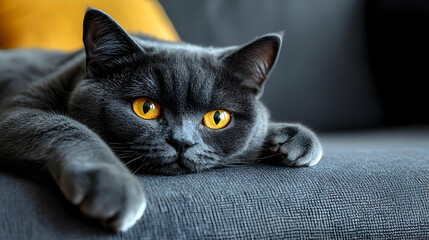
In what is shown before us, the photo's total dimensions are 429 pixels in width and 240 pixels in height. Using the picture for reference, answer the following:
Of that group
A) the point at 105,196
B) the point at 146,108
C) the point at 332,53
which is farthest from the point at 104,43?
the point at 332,53

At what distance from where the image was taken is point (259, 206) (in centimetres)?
81

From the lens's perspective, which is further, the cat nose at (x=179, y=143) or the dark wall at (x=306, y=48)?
the dark wall at (x=306, y=48)

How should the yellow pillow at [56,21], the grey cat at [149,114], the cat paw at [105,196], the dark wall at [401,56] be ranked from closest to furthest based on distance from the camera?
the cat paw at [105,196], the grey cat at [149,114], the yellow pillow at [56,21], the dark wall at [401,56]

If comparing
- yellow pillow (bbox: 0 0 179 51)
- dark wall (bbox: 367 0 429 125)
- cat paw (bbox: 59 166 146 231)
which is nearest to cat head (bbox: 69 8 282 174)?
cat paw (bbox: 59 166 146 231)

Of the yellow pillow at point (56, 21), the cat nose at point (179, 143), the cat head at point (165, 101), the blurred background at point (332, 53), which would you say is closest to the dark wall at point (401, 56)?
the blurred background at point (332, 53)

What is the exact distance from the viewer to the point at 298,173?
0.95m

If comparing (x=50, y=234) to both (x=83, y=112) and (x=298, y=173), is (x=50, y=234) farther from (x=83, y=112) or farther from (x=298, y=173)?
(x=298, y=173)

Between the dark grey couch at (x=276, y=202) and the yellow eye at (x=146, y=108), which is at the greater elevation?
the yellow eye at (x=146, y=108)

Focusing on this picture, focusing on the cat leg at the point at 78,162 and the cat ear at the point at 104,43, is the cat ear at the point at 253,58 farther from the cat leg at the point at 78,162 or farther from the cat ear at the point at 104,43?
the cat leg at the point at 78,162

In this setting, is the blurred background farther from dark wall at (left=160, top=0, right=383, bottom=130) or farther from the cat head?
the cat head

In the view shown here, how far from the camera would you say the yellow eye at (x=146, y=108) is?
960 millimetres

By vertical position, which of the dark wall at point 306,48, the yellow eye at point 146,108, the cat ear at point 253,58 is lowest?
the dark wall at point 306,48

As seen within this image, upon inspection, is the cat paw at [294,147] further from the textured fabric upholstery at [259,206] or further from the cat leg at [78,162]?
the cat leg at [78,162]

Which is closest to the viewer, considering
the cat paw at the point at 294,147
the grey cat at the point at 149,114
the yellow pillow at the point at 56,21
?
the grey cat at the point at 149,114
